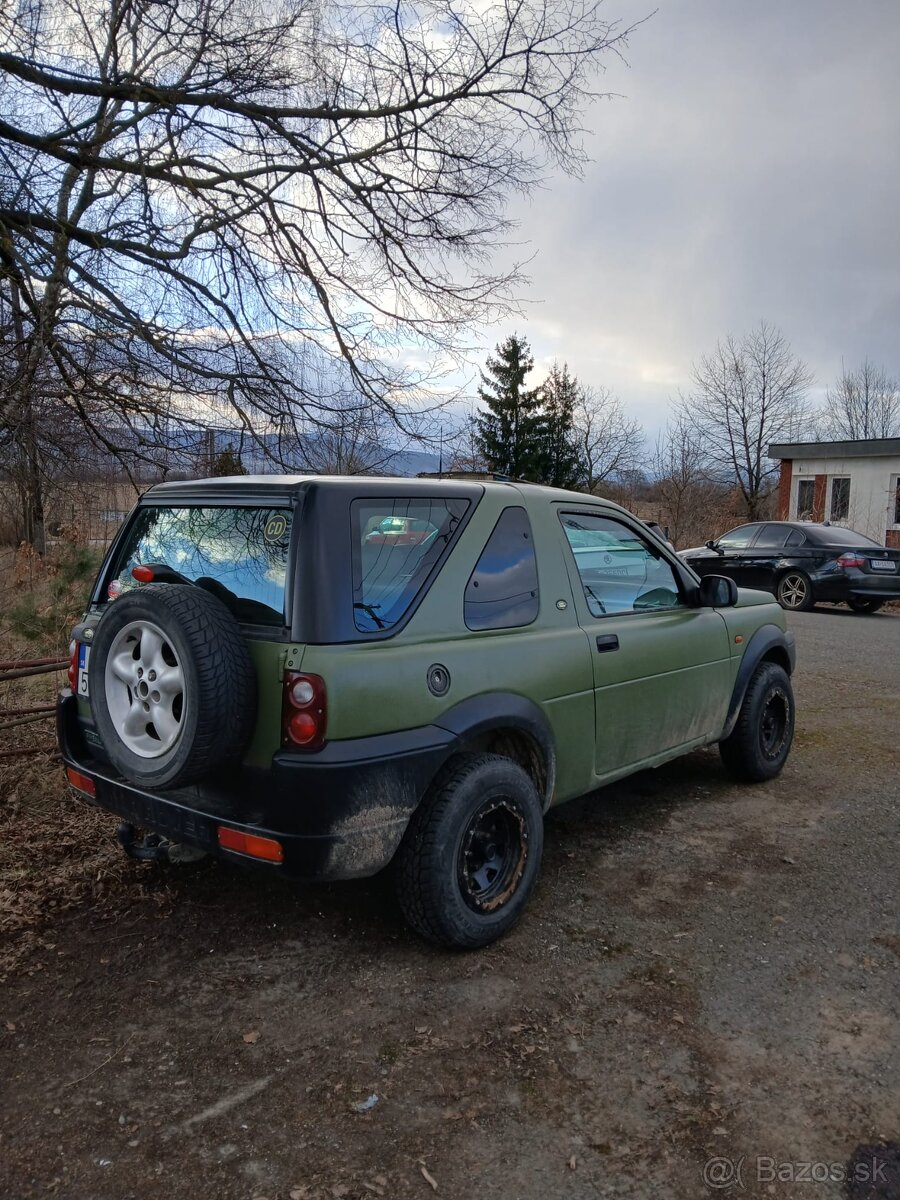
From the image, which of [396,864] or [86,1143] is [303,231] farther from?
[86,1143]

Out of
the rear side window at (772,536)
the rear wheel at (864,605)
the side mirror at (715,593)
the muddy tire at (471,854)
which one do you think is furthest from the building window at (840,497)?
the muddy tire at (471,854)

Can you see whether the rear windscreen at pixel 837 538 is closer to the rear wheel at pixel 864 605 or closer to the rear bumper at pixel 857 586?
the rear bumper at pixel 857 586

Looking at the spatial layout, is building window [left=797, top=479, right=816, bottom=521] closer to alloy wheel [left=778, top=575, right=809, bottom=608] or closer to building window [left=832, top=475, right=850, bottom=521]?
building window [left=832, top=475, right=850, bottom=521]

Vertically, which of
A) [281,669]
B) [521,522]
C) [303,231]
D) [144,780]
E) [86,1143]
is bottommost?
[86,1143]

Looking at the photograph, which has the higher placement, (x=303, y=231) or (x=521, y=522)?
(x=303, y=231)

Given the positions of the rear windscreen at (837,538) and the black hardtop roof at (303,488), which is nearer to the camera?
the black hardtop roof at (303,488)

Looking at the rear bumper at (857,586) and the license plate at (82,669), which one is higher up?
the rear bumper at (857,586)

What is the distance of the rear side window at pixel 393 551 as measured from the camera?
2980 millimetres

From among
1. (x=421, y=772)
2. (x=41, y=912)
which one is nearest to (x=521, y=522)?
(x=421, y=772)

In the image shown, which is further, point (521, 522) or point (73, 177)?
point (73, 177)

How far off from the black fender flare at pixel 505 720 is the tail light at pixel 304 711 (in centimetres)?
48

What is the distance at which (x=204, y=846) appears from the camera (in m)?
2.97

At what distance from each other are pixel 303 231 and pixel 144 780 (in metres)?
6.78

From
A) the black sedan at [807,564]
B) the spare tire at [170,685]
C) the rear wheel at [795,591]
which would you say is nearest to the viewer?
the spare tire at [170,685]
